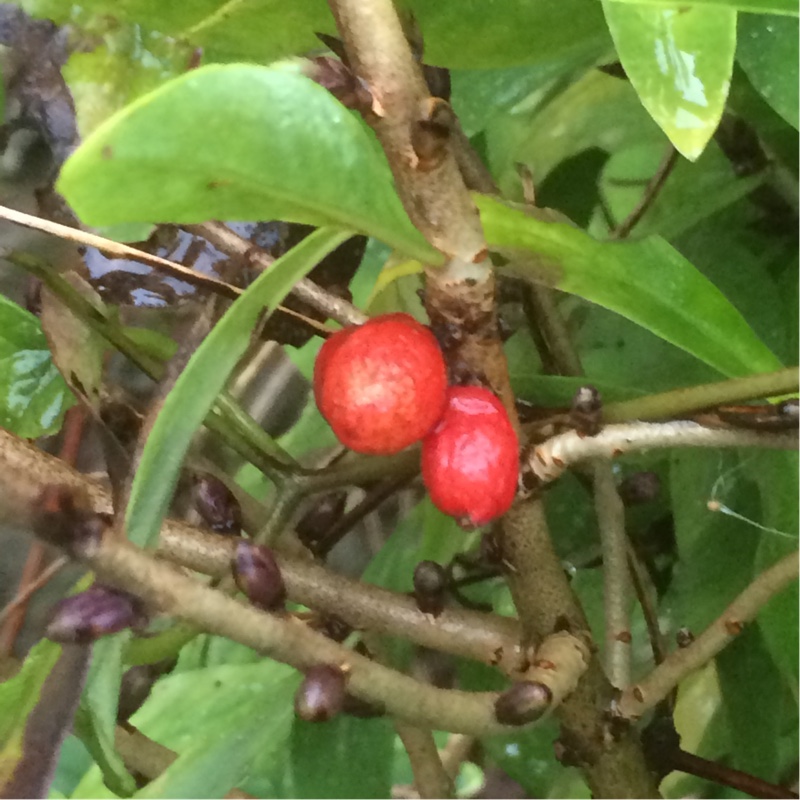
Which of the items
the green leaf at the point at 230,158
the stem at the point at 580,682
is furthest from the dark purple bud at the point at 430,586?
the green leaf at the point at 230,158

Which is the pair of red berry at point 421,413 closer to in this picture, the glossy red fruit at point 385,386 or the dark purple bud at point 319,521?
the glossy red fruit at point 385,386

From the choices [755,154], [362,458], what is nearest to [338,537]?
[362,458]

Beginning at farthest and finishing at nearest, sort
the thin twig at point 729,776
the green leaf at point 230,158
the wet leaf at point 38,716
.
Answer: the thin twig at point 729,776 < the wet leaf at point 38,716 < the green leaf at point 230,158

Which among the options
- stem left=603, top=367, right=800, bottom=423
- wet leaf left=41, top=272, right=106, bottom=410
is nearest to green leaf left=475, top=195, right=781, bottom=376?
stem left=603, top=367, right=800, bottom=423

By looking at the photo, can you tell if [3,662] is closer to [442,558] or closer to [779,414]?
[442,558]

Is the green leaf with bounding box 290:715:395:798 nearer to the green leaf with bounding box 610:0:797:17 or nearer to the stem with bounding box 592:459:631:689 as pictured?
the stem with bounding box 592:459:631:689

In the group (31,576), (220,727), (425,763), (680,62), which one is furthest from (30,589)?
(680,62)

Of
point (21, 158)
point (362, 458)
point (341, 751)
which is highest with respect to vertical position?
point (21, 158)

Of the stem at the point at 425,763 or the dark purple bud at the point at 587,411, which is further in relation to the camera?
the stem at the point at 425,763
